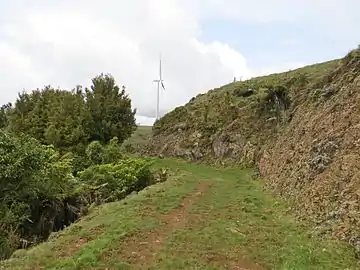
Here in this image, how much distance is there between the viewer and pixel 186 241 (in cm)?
1535

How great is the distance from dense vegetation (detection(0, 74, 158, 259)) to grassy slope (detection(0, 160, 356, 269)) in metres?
3.96

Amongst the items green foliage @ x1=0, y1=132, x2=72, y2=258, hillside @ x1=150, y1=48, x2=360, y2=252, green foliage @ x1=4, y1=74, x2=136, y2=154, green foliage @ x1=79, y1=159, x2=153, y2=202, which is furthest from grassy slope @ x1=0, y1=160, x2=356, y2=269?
green foliage @ x1=4, y1=74, x2=136, y2=154

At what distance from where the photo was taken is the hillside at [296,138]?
17578 millimetres

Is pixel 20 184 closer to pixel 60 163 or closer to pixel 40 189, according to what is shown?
pixel 40 189

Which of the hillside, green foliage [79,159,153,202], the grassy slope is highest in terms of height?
the hillside

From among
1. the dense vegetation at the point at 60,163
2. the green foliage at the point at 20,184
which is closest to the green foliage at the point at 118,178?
the dense vegetation at the point at 60,163

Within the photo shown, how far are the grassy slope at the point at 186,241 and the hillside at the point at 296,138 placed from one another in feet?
3.97

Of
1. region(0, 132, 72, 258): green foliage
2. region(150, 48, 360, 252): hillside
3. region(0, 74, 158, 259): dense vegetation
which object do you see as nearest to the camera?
region(150, 48, 360, 252): hillside

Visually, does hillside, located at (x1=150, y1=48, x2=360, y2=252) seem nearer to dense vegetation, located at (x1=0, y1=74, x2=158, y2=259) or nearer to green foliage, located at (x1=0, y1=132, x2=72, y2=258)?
dense vegetation, located at (x1=0, y1=74, x2=158, y2=259)

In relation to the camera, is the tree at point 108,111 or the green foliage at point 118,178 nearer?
the green foliage at point 118,178

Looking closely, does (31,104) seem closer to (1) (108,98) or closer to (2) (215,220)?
(1) (108,98)

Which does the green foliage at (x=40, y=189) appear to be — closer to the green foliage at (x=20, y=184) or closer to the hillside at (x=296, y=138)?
the green foliage at (x=20, y=184)

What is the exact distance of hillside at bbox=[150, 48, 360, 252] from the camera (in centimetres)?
1758

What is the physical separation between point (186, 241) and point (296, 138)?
1766cm
